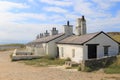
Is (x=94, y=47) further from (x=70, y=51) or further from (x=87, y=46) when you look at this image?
(x=70, y=51)

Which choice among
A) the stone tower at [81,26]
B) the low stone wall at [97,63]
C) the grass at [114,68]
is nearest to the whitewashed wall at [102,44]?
the low stone wall at [97,63]

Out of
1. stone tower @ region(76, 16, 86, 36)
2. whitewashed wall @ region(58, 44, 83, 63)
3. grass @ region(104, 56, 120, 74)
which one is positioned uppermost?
stone tower @ region(76, 16, 86, 36)

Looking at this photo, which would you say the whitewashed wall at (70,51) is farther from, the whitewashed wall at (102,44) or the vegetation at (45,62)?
the vegetation at (45,62)

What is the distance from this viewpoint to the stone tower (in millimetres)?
34219

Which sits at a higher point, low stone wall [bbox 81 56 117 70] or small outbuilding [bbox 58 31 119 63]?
small outbuilding [bbox 58 31 119 63]

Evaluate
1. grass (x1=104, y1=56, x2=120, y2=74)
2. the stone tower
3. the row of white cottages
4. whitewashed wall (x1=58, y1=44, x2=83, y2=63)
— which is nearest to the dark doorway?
the row of white cottages

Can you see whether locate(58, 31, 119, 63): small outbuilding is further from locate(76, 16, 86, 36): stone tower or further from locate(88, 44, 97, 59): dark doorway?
locate(76, 16, 86, 36): stone tower

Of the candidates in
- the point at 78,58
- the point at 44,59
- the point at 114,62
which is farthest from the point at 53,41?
the point at 114,62

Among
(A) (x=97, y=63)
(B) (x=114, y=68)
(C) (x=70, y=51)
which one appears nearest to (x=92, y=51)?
(C) (x=70, y=51)

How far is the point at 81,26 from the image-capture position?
1353 inches

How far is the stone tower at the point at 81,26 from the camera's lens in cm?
3422

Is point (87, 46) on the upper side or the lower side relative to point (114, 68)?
upper

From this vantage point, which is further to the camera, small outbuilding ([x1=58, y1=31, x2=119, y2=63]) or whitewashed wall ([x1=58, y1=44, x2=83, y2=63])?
whitewashed wall ([x1=58, y1=44, x2=83, y2=63])

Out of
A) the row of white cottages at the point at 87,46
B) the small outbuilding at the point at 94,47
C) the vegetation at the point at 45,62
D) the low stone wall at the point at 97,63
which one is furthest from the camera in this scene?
the vegetation at the point at 45,62
